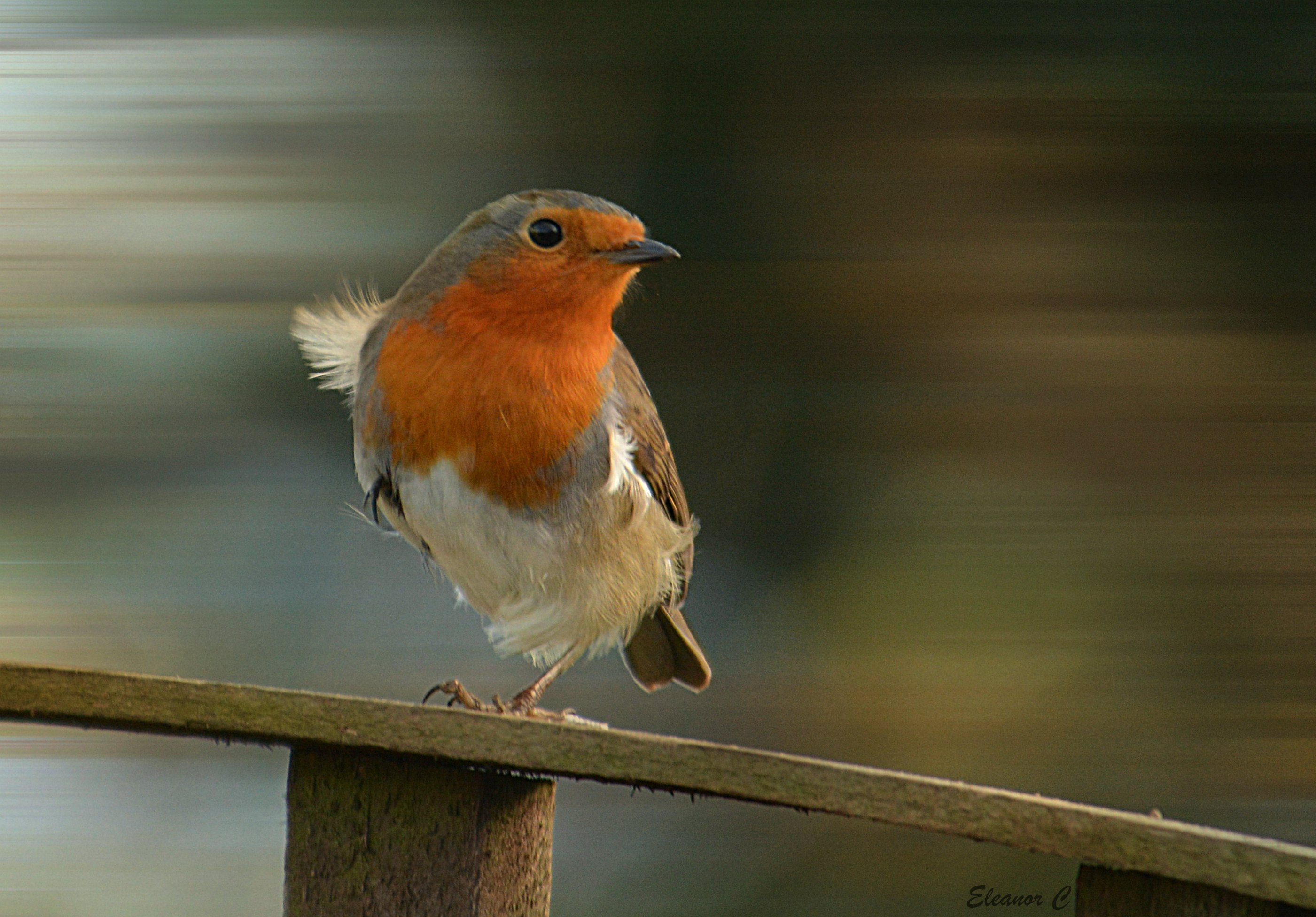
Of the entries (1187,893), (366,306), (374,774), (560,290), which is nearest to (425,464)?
(560,290)

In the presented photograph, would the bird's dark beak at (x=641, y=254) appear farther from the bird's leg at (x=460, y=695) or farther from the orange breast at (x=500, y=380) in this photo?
the bird's leg at (x=460, y=695)

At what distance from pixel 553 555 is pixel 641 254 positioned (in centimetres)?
58

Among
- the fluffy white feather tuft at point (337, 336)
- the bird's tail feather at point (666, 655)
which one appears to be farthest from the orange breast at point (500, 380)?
the bird's tail feather at point (666, 655)

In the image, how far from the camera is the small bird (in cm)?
249

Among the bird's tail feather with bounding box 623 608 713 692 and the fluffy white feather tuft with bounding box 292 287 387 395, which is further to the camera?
the bird's tail feather with bounding box 623 608 713 692

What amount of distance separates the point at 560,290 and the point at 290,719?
43.9 inches

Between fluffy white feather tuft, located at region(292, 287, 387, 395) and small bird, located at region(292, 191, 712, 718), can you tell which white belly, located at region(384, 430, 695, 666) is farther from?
fluffy white feather tuft, located at region(292, 287, 387, 395)

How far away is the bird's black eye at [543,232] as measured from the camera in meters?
2.60

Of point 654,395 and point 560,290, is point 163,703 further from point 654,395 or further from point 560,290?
point 654,395

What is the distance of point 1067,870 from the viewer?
3.79 m

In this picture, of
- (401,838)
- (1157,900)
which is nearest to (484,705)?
(401,838)

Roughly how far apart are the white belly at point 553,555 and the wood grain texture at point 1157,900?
1.28 meters

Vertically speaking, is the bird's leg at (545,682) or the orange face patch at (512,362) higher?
the orange face patch at (512,362)

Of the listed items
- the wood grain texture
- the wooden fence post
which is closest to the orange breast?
the wooden fence post
